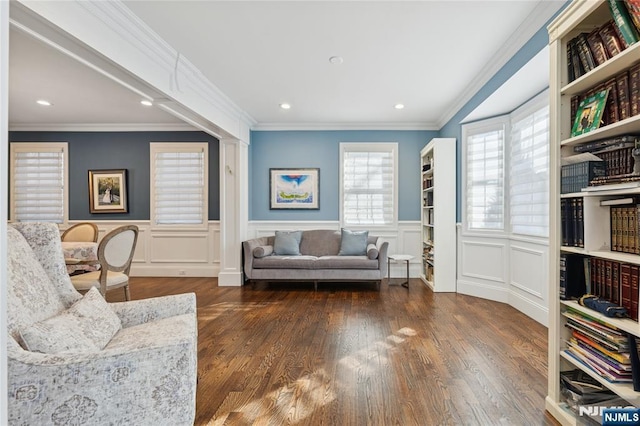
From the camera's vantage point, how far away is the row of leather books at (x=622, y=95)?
4.76 feet

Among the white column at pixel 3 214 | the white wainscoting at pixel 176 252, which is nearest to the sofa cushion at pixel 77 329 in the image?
the white column at pixel 3 214

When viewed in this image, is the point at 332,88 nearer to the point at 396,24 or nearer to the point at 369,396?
the point at 396,24

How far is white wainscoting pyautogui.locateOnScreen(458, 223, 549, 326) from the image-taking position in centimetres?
337

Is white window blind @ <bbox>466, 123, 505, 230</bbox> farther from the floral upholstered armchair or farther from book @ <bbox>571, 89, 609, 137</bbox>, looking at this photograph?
the floral upholstered armchair

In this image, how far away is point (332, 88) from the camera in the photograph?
3.93 m

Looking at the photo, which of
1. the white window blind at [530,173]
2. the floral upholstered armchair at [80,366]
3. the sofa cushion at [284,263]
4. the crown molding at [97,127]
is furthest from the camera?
the crown molding at [97,127]

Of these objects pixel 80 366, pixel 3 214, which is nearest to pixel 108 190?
pixel 80 366

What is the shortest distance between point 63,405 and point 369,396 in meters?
1.56

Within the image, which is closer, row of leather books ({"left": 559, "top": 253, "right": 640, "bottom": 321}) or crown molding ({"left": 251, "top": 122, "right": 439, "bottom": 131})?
row of leather books ({"left": 559, "top": 253, "right": 640, "bottom": 321})

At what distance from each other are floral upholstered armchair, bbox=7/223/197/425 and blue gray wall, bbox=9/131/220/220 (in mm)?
4115

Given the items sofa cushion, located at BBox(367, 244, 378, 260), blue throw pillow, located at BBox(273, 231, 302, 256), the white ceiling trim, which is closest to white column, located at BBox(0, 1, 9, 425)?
the white ceiling trim

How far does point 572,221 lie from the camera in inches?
69.3

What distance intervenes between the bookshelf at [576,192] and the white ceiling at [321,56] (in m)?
0.80

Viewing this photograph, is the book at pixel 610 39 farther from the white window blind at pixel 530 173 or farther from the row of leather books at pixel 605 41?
the white window blind at pixel 530 173
